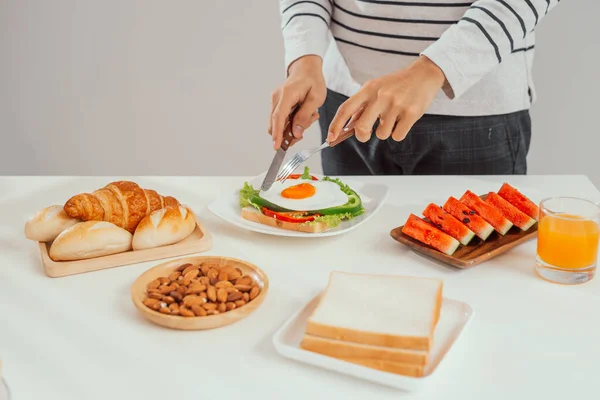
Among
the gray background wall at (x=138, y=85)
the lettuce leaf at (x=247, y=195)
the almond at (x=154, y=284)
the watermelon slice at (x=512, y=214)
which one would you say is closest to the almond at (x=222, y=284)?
the almond at (x=154, y=284)

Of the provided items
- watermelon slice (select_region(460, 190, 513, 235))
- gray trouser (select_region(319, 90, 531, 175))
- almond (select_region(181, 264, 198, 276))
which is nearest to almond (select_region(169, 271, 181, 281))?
almond (select_region(181, 264, 198, 276))

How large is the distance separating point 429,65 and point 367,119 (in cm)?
26

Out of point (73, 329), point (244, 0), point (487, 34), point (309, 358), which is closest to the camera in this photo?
point (309, 358)

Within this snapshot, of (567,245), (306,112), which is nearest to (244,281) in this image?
(567,245)

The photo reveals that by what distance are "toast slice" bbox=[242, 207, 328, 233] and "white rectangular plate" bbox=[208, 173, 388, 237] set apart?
13 millimetres

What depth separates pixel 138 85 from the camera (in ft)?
13.0

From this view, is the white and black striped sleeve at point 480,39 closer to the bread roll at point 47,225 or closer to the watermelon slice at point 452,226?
the watermelon slice at point 452,226

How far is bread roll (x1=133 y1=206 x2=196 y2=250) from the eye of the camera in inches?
59.4

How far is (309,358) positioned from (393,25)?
1306 millimetres

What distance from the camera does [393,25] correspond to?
2.12m

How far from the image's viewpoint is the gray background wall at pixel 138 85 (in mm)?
3783

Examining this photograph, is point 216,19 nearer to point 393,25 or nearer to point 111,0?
point 111,0

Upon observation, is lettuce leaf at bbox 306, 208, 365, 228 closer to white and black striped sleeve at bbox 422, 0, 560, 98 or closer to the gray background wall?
white and black striped sleeve at bbox 422, 0, 560, 98

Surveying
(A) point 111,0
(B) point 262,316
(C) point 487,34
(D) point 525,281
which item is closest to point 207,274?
(B) point 262,316
